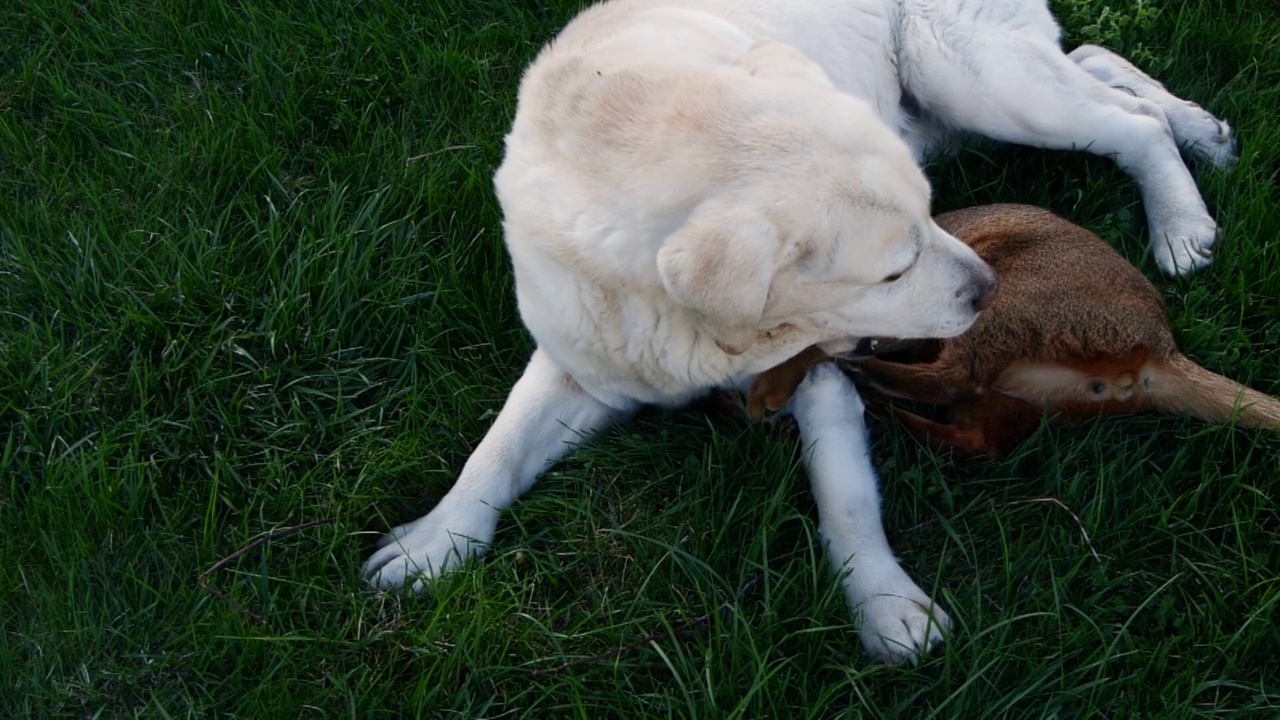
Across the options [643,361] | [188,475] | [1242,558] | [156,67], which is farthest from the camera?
[156,67]

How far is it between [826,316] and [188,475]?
6.18ft

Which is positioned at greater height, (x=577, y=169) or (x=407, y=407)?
(x=577, y=169)

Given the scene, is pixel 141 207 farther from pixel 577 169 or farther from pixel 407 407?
pixel 577 169

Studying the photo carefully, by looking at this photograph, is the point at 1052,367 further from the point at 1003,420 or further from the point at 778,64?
the point at 778,64

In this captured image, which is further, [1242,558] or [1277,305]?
[1277,305]

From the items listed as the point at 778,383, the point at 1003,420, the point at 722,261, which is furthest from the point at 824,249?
the point at 1003,420

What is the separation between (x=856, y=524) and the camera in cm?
295

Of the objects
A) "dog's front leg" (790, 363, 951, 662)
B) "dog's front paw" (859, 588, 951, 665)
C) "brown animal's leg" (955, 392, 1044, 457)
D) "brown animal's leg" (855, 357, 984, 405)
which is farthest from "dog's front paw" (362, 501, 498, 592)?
"brown animal's leg" (955, 392, 1044, 457)

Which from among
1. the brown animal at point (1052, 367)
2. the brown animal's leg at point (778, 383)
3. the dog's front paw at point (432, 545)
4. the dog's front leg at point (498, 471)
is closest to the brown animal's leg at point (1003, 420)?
the brown animal at point (1052, 367)

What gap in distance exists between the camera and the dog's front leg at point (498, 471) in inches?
121

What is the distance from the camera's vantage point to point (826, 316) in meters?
Result: 2.81

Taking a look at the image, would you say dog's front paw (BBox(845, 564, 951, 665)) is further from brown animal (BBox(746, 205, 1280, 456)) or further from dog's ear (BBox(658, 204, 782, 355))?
dog's ear (BBox(658, 204, 782, 355))

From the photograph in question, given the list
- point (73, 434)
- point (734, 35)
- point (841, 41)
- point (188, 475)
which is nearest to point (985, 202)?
point (841, 41)

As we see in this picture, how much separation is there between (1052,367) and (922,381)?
1.15 ft
